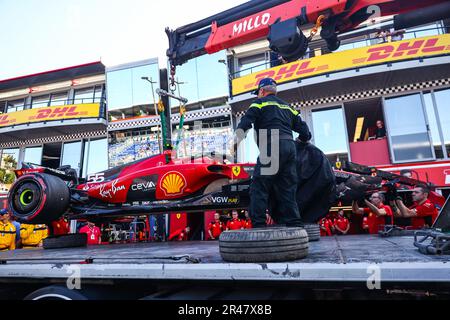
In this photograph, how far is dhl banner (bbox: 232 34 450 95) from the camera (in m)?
10.3

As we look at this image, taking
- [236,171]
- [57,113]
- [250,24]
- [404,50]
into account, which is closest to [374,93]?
[404,50]

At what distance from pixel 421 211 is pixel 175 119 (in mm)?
10552

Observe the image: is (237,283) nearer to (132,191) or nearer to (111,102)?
(132,191)

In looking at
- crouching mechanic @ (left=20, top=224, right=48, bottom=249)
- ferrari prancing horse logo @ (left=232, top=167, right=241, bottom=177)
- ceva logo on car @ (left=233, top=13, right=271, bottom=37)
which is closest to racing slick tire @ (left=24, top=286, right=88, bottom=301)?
ferrari prancing horse logo @ (left=232, top=167, right=241, bottom=177)

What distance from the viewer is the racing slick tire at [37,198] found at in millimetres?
3947

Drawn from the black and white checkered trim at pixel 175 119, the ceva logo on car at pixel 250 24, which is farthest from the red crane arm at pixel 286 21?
the black and white checkered trim at pixel 175 119

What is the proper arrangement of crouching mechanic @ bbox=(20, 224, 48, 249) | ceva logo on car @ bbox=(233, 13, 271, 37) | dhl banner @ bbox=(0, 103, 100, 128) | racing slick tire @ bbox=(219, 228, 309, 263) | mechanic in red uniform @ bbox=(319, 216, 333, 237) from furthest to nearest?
1. dhl banner @ bbox=(0, 103, 100, 128)
2. mechanic in red uniform @ bbox=(319, 216, 333, 237)
3. crouching mechanic @ bbox=(20, 224, 48, 249)
4. ceva logo on car @ bbox=(233, 13, 271, 37)
5. racing slick tire @ bbox=(219, 228, 309, 263)

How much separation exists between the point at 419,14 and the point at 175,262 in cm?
470

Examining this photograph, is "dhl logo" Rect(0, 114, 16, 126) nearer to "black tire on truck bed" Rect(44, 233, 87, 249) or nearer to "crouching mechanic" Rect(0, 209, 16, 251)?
"crouching mechanic" Rect(0, 209, 16, 251)

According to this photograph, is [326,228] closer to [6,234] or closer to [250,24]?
[250,24]

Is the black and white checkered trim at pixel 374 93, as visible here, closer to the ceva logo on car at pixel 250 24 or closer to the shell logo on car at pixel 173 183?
the ceva logo on car at pixel 250 24

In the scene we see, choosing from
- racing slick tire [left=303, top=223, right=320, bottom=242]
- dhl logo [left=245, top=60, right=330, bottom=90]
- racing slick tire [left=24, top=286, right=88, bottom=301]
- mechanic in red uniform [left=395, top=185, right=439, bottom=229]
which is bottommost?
racing slick tire [left=24, top=286, right=88, bottom=301]

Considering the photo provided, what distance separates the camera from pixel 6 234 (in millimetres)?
7031

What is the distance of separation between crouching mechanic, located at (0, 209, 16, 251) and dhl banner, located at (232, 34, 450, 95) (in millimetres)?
9080
